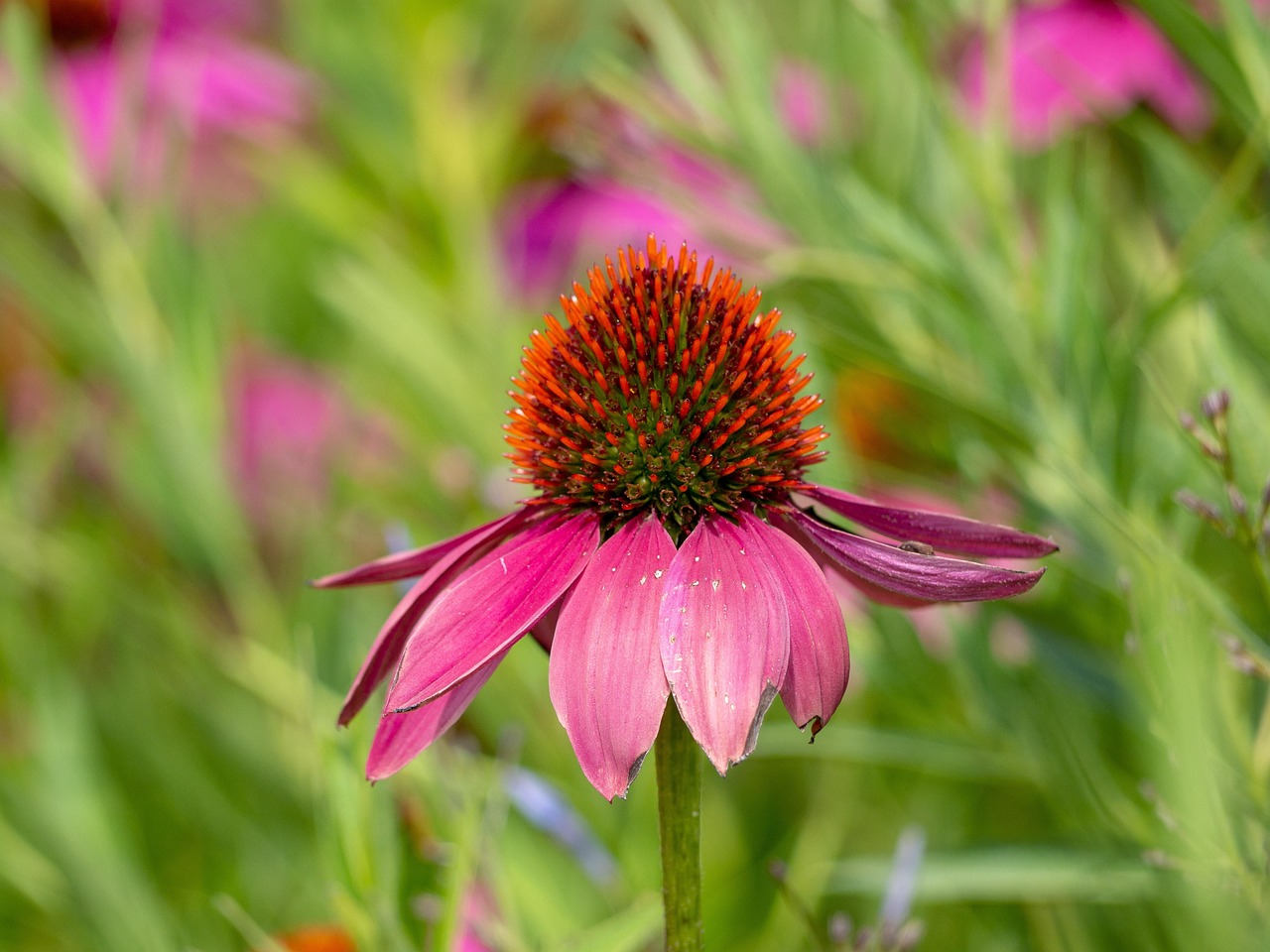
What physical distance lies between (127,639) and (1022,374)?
691mm

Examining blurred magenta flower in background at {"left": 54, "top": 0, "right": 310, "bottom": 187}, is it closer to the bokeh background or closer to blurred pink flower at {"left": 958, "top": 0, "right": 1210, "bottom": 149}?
the bokeh background

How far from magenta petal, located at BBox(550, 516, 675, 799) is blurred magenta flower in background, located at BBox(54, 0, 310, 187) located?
0.60 m

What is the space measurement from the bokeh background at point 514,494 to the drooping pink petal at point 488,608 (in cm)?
11

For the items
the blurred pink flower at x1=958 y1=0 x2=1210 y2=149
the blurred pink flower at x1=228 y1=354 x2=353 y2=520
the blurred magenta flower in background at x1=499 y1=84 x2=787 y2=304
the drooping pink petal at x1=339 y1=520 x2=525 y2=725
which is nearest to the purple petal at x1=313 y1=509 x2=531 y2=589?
the drooping pink petal at x1=339 y1=520 x2=525 y2=725

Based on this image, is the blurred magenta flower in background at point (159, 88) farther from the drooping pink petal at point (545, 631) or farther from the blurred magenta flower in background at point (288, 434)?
the drooping pink petal at point (545, 631)

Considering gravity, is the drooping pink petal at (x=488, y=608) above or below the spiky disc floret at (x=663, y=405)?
below

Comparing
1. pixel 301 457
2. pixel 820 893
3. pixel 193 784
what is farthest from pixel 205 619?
pixel 820 893

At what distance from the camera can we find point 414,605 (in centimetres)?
38

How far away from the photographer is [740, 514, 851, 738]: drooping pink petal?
318 mm

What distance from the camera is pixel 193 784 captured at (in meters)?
0.90

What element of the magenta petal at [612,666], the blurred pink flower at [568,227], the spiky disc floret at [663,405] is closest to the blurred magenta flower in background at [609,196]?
the blurred pink flower at [568,227]

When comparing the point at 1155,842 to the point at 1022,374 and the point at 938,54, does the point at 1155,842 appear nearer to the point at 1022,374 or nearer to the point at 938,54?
the point at 1022,374

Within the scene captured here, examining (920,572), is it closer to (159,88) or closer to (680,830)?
(680,830)

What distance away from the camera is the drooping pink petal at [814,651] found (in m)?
0.32
